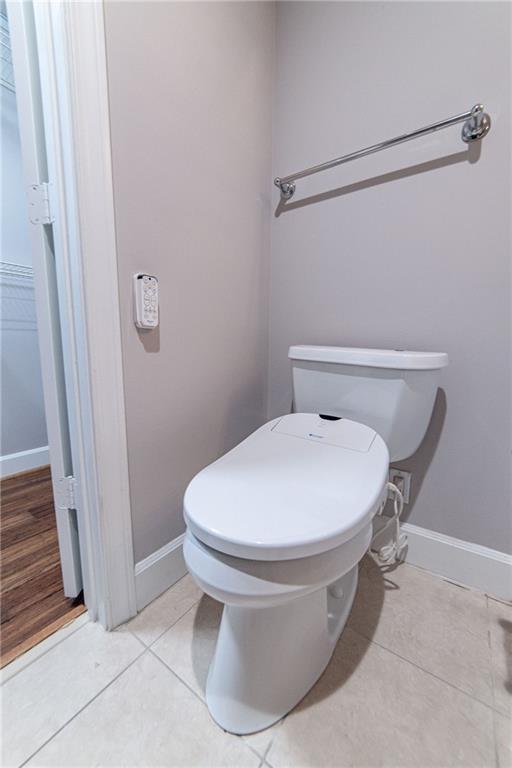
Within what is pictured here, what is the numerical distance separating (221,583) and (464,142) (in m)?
1.12

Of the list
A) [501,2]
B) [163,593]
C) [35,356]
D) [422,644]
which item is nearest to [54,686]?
[163,593]

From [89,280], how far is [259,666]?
79cm

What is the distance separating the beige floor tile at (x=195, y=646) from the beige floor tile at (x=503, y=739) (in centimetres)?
39

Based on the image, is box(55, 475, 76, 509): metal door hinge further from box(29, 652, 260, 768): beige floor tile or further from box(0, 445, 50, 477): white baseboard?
box(0, 445, 50, 477): white baseboard

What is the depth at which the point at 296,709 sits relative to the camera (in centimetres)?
59

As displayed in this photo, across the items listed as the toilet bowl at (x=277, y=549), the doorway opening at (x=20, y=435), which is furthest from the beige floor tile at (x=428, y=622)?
the doorway opening at (x=20, y=435)

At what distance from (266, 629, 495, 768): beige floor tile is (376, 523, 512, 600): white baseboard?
1.08 feet

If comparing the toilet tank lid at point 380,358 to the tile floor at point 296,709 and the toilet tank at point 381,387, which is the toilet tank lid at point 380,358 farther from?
the tile floor at point 296,709

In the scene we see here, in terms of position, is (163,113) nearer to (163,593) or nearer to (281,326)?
(281,326)

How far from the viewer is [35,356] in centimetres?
160

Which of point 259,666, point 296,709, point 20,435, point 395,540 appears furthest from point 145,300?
point 20,435

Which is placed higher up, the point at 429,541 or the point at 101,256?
the point at 101,256

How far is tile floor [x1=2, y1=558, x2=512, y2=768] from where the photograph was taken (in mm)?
531

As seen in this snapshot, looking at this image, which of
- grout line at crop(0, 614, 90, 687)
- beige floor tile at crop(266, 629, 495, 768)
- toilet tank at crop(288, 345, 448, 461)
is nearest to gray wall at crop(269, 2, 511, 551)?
toilet tank at crop(288, 345, 448, 461)
